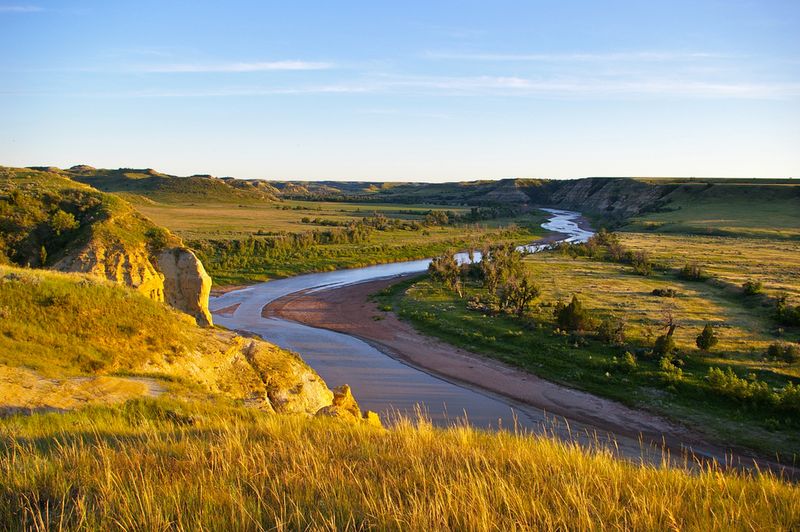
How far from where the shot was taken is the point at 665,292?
103 ft

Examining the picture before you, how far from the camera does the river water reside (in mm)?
17203

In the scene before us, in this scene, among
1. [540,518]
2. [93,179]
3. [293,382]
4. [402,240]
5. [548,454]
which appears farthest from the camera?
[93,179]

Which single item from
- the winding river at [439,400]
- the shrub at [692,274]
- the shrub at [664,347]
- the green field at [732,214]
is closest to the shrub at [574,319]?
the shrub at [664,347]

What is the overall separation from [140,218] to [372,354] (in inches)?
483

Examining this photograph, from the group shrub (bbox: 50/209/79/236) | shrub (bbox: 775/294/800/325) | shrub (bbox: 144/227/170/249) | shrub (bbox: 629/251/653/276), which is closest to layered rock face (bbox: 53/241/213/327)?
shrub (bbox: 144/227/170/249)

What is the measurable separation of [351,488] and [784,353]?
2188 centimetres

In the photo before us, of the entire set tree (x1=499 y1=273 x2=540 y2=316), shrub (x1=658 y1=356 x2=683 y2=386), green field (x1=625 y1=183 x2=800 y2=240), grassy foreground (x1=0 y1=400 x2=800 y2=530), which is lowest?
shrub (x1=658 y1=356 x2=683 y2=386)

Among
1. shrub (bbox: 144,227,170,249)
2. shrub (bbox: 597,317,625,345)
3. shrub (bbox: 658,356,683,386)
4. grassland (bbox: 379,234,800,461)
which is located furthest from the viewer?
shrub (bbox: 597,317,625,345)

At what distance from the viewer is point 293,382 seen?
13.0m

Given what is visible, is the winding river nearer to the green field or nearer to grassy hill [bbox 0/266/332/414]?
grassy hill [bbox 0/266/332/414]

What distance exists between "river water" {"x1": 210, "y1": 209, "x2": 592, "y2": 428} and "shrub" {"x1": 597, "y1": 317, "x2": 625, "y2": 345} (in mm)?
6930

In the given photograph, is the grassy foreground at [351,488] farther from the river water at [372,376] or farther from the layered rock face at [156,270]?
the layered rock face at [156,270]

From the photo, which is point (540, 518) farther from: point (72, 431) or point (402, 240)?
point (402, 240)

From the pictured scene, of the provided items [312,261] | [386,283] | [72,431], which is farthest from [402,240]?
[72,431]
